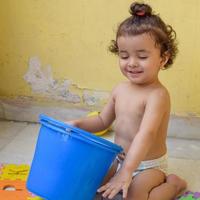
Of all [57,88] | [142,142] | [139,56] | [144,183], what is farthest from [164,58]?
Result: [57,88]

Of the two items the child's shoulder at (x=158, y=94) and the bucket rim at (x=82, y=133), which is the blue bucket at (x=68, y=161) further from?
the child's shoulder at (x=158, y=94)

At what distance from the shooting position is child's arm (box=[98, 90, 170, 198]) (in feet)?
3.88

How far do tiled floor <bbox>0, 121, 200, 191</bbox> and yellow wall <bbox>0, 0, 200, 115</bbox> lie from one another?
0.14 metres

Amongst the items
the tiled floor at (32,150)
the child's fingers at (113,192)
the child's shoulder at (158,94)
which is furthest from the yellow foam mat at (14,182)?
the child's shoulder at (158,94)

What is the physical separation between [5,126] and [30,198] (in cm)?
65

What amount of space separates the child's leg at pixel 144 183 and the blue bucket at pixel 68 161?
0.12 m

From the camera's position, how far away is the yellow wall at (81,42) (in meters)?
1.75

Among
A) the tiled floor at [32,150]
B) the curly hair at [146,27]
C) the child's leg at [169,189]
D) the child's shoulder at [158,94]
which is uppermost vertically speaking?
the curly hair at [146,27]

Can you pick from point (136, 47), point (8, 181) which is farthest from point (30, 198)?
point (136, 47)

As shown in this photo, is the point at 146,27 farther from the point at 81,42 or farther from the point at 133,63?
the point at 81,42

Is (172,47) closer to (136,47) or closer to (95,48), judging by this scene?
(136,47)

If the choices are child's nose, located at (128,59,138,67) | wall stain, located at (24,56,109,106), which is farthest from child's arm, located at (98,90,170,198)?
wall stain, located at (24,56,109,106)

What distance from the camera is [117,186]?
118 centimetres

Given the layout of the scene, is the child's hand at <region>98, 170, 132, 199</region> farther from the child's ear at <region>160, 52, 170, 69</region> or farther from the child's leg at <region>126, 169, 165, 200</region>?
the child's ear at <region>160, 52, 170, 69</region>
